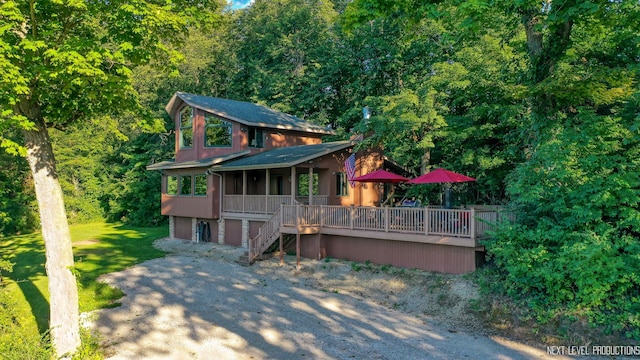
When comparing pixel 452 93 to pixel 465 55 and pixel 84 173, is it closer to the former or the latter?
pixel 465 55

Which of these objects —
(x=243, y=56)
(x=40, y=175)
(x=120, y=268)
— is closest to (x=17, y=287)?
(x=120, y=268)

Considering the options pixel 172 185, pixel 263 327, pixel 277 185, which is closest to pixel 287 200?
pixel 277 185

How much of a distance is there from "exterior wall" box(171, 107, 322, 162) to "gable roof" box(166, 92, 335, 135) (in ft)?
1.43

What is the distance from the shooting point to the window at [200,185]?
22781mm

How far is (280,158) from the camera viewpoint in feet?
60.2

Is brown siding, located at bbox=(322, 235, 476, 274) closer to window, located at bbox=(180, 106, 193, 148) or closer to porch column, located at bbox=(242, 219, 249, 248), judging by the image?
porch column, located at bbox=(242, 219, 249, 248)

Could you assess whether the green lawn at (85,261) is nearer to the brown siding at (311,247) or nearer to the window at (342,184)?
the brown siding at (311,247)

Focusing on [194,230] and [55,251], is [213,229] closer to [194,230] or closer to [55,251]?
[194,230]

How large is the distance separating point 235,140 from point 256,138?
1.18 metres

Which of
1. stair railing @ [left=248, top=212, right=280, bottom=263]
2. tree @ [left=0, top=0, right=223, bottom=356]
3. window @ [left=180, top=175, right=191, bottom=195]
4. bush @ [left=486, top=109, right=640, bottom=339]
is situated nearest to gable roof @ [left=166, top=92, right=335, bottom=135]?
window @ [left=180, top=175, right=191, bottom=195]

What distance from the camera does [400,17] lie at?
44.1ft

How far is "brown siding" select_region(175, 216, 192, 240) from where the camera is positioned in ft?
77.0

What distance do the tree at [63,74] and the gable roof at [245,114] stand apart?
39.3ft

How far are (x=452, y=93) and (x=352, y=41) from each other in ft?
40.2
